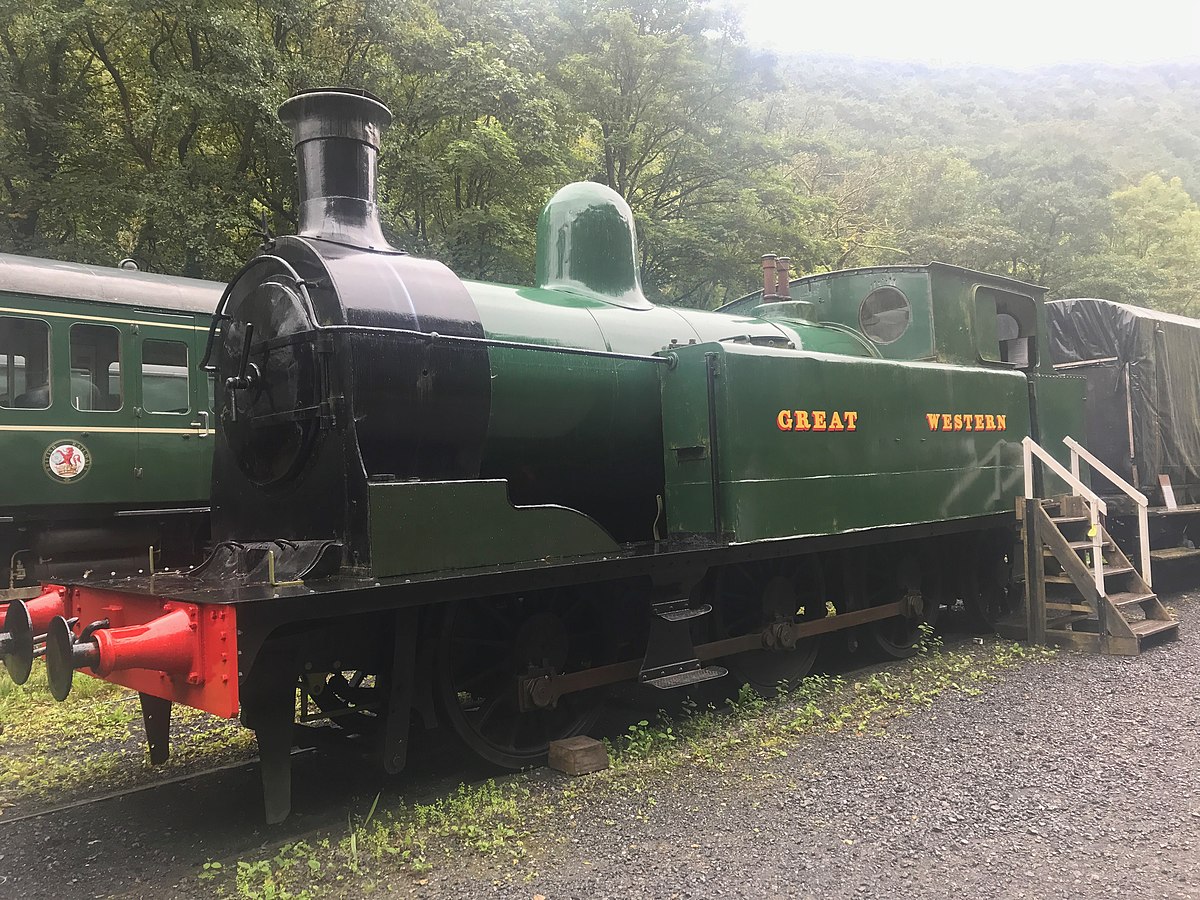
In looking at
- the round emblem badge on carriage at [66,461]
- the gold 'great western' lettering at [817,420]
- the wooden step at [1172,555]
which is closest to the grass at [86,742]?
the round emblem badge on carriage at [66,461]

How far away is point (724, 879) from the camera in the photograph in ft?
10.1

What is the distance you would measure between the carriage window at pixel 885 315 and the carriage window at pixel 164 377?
6.02 metres

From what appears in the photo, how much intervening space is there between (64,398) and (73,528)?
110cm

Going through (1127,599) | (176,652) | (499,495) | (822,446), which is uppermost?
(822,446)

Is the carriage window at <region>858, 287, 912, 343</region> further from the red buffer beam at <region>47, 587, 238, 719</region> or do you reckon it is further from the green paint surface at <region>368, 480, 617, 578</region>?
the red buffer beam at <region>47, 587, 238, 719</region>

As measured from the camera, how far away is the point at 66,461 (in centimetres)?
726

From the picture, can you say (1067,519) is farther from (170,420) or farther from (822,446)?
(170,420)

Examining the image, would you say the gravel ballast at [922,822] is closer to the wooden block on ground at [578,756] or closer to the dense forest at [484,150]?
the wooden block on ground at [578,756]

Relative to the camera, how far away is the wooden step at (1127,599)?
22.6 feet

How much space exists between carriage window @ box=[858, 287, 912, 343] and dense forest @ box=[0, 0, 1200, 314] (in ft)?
15.4

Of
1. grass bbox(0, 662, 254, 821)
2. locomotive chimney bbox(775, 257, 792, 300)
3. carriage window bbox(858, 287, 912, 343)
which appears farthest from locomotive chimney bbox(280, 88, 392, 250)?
carriage window bbox(858, 287, 912, 343)

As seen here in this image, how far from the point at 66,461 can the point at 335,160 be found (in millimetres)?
4457

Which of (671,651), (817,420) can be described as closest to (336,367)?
(671,651)

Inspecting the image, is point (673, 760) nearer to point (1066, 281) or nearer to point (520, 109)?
point (520, 109)
